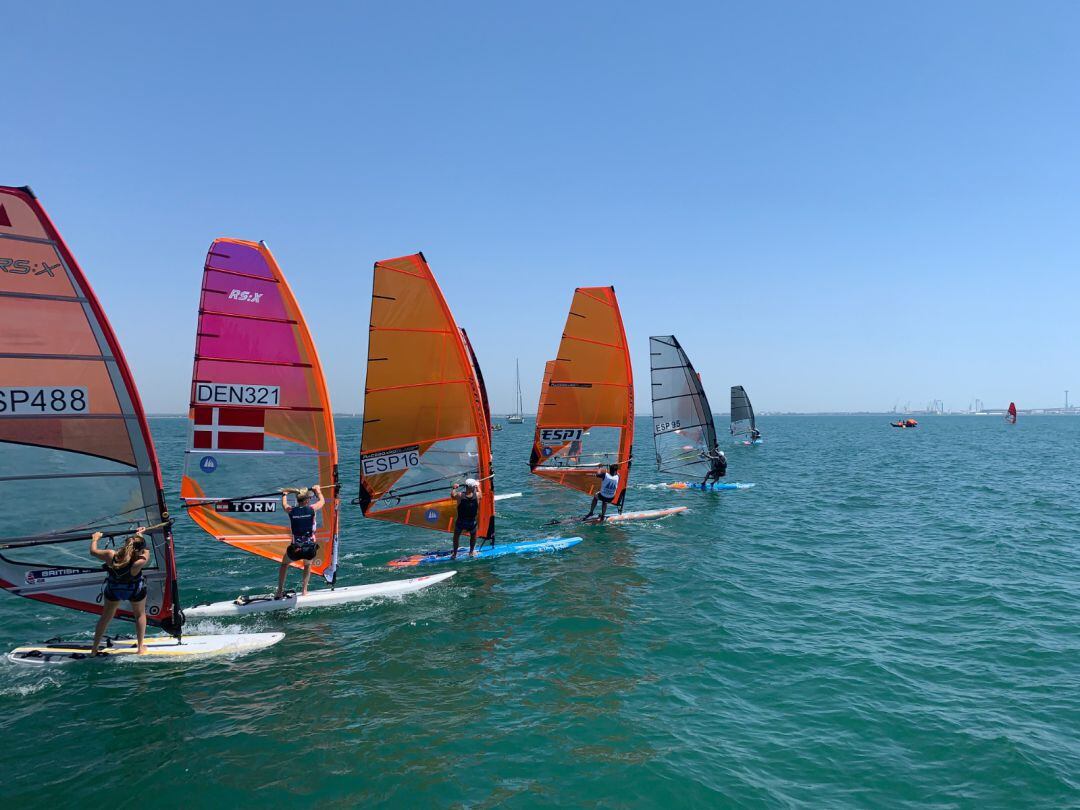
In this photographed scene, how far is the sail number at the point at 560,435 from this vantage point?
68.1 ft

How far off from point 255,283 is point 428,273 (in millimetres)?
3829

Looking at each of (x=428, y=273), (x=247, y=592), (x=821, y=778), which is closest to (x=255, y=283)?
(x=428, y=273)

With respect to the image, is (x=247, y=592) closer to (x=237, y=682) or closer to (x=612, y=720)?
(x=237, y=682)

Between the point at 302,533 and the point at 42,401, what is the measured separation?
4.67 meters

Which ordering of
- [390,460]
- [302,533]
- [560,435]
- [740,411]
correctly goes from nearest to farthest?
[302,533] → [390,460] → [560,435] → [740,411]

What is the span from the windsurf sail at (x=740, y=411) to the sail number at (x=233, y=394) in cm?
5566

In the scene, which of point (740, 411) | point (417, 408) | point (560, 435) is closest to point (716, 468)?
point (560, 435)

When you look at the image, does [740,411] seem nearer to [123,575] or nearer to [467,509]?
[467,509]

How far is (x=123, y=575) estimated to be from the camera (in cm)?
871

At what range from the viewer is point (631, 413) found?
2059 cm

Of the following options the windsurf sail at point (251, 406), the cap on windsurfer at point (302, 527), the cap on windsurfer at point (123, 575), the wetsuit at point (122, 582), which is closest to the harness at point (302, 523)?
the cap on windsurfer at point (302, 527)

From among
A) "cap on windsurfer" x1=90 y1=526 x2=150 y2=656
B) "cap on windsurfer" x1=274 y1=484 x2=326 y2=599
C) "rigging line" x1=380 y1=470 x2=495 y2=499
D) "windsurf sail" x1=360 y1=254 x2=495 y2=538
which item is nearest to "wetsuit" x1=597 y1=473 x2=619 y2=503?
"windsurf sail" x1=360 y1=254 x2=495 y2=538

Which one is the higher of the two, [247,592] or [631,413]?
[631,413]

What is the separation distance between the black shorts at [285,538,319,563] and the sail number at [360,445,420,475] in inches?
117
